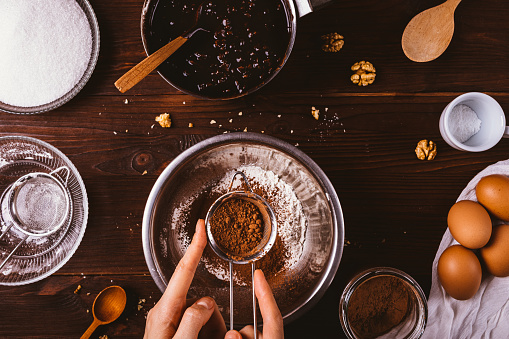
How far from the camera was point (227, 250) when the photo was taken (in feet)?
2.84

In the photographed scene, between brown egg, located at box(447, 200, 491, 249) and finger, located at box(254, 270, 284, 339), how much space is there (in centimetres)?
53

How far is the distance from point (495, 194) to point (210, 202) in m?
0.75

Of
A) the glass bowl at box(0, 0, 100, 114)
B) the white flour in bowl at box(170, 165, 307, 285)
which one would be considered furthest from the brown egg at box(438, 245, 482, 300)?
the glass bowl at box(0, 0, 100, 114)

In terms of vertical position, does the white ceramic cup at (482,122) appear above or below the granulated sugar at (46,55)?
below

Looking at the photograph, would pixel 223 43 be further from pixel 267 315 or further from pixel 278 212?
pixel 267 315

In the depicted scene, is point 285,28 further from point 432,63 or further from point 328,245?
point 328,245

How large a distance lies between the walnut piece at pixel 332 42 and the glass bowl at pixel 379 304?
2.01 ft

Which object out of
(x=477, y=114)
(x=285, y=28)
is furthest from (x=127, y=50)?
(x=477, y=114)

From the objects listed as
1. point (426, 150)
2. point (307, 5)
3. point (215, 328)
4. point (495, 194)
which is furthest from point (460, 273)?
point (307, 5)

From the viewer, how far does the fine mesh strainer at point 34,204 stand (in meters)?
1.00

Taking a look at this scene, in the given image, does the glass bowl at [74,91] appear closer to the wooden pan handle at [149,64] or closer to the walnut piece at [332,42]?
the wooden pan handle at [149,64]

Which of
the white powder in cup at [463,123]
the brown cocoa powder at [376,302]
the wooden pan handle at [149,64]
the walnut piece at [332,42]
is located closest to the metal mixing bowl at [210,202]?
the brown cocoa powder at [376,302]

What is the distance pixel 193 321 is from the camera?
0.71 metres

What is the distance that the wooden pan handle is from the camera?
0.85 meters
